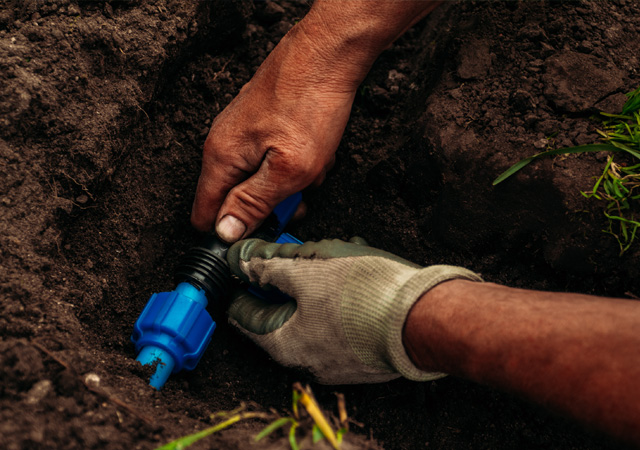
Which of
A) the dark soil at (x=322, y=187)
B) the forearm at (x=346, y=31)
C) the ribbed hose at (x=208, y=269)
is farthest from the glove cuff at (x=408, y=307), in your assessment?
the forearm at (x=346, y=31)

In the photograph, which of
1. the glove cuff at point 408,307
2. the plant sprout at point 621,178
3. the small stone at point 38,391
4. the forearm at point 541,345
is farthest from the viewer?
the plant sprout at point 621,178

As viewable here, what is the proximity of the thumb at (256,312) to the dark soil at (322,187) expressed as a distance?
12 centimetres

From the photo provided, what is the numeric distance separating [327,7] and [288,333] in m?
1.01

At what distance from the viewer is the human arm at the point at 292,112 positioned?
1.40m

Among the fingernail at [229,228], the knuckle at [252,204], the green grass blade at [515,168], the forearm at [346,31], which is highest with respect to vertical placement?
the forearm at [346,31]

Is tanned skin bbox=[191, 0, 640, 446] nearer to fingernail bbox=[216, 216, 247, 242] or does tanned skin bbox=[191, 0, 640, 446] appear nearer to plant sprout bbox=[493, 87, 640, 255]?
fingernail bbox=[216, 216, 247, 242]

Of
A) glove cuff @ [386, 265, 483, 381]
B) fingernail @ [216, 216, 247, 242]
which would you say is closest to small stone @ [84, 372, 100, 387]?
fingernail @ [216, 216, 247, 242]

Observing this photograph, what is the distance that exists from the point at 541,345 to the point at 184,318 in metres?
0.91

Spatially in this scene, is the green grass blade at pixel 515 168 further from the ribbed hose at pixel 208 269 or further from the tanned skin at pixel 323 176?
the ribbed hose at pixel 208 269

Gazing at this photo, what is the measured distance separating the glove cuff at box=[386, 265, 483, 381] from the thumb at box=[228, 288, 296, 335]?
0.37 meters

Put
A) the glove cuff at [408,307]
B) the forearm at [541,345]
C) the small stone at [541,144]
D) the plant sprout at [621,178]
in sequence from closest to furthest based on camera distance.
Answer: the forearm at [541,345] → the glove cuff at [408,307] → the plant sprout at [621,178] → the small stone at [541,144]

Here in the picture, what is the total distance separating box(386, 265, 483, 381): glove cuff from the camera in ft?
3.50

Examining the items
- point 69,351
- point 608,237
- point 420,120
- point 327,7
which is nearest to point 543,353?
point 608,237

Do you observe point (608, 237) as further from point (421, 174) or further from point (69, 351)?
point (69, 351)
